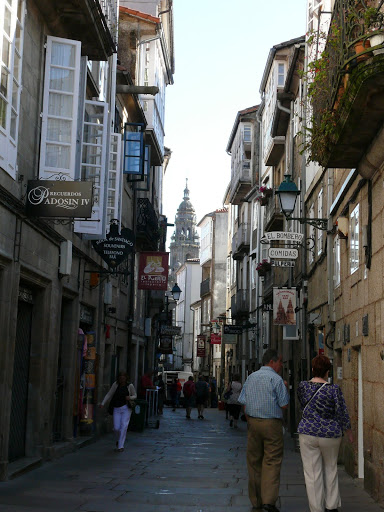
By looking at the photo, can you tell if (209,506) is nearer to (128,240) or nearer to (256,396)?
(256,396)

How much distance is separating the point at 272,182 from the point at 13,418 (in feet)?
71.1

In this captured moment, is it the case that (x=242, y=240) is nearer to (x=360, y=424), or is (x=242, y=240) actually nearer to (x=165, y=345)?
(x=165, y=345)

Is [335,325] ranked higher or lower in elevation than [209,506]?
higher

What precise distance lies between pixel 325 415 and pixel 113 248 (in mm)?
10159

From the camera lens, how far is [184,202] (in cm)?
14238

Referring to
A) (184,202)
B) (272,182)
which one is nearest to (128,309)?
(272,182)

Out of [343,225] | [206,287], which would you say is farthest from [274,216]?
[206,287]

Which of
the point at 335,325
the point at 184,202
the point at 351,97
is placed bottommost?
the point at 335,325

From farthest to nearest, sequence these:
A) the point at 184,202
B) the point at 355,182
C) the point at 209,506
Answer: the point at 184,202 < the point at 355,182 < the point at 209,506

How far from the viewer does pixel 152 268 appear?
26.8m

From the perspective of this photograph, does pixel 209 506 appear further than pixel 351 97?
Yes

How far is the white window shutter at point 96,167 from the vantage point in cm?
1497

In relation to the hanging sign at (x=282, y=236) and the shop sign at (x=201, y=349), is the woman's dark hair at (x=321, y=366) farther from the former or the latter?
the shop sign at (x=201, y=349)

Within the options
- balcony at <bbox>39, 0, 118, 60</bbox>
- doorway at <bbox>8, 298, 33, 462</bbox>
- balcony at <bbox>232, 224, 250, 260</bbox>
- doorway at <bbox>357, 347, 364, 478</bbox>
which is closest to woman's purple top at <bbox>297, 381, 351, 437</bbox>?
doorway at <bbox>357, 347, 364, 478</bbox>
